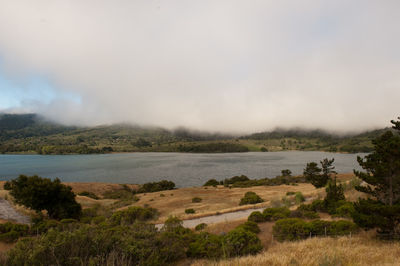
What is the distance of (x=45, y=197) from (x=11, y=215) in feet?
10.4

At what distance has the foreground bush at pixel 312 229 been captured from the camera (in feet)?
34.6

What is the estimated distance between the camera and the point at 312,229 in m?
11.2

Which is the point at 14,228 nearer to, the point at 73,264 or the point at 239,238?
the point at 73,264

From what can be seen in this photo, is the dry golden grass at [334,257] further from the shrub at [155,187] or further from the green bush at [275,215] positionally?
the shrub at [155,187]

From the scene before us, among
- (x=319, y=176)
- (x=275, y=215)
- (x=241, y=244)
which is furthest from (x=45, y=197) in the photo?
(x=319, y=176)

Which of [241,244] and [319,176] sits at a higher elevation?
[241,244]

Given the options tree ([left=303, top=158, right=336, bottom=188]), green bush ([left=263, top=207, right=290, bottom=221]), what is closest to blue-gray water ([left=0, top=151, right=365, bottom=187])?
tree ([left=303, top=158, right=336, bottom=188])

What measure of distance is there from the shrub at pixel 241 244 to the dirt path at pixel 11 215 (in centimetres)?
2212

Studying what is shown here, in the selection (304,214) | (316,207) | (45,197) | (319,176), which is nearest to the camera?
(304,214)

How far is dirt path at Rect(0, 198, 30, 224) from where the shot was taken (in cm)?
1994

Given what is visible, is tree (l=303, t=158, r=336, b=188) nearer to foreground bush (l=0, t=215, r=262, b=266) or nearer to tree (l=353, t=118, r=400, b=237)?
tree (l=353, t=118, r=400, b=237)

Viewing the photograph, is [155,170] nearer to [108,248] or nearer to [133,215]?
[133,215]

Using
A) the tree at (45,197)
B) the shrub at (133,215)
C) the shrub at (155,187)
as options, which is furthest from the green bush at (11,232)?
the shrub at (155,187)

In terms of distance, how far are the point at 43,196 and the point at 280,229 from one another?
25129 millimetres
